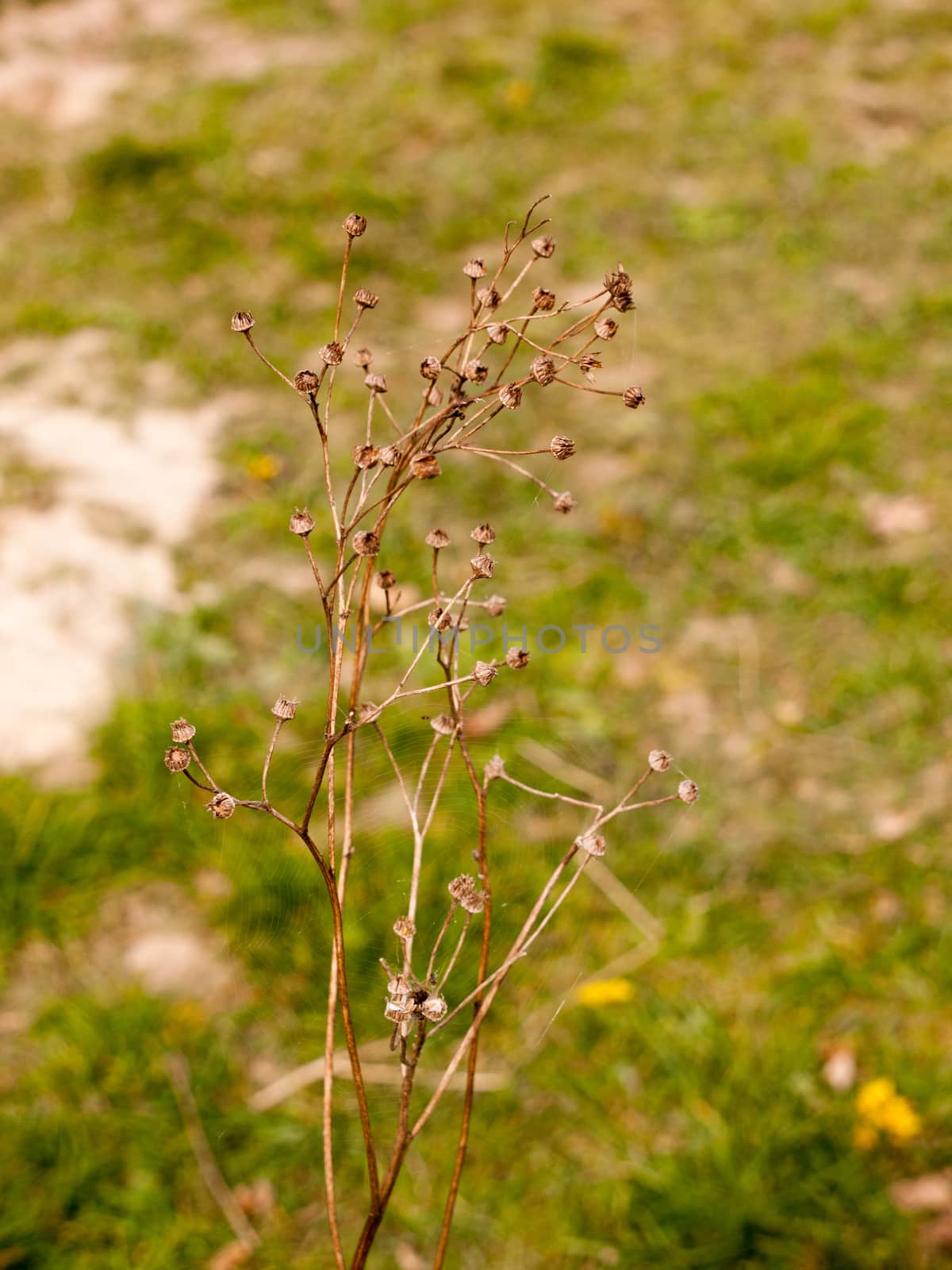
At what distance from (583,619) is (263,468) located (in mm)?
1048

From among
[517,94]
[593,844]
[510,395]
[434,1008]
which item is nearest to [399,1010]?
[434,1008]

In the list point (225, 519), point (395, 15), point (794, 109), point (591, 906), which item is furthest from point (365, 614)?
point (395, 15)

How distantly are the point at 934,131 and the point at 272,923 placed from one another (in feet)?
13.8

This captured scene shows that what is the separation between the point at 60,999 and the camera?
2090 mm

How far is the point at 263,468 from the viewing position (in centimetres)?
302

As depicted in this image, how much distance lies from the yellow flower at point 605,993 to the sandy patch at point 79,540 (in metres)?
1.24

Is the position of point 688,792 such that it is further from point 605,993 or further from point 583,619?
point 583,619

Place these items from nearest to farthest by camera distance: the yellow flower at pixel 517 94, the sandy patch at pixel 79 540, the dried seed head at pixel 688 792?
the dried seed head at pixel 688 792, the sandy patch at pixel 79 540, the yellow flower at pixel 517 94

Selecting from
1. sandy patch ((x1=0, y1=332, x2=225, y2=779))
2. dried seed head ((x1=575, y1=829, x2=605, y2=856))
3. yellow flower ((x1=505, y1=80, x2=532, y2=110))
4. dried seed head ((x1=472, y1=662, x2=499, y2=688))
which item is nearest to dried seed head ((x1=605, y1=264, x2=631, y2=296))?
dried seed head ((x1=472, y1=662, x2=499, y2=688))

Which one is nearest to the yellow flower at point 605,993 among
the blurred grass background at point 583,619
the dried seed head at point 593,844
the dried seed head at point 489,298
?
the blurred grass background at point 583,619

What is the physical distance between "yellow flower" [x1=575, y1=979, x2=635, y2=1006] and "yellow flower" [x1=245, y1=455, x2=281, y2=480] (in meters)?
1.70

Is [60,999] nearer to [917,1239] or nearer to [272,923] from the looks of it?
[272,923]

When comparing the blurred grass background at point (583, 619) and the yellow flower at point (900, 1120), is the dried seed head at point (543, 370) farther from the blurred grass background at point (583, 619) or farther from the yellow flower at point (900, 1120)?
the yellow flower at point (900, 1120)

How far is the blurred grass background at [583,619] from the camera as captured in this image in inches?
72.9
